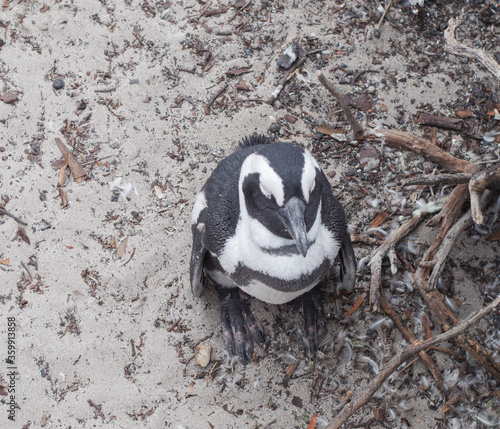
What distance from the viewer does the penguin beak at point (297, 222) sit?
239 cm

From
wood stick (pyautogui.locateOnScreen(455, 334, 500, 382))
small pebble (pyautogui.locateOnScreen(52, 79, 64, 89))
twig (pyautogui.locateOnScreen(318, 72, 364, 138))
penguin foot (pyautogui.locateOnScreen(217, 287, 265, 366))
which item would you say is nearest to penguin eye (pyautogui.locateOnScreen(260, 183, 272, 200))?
twig (pyautogui.locateOnScreen(318, 72, 364, 138))

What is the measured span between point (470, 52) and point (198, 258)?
6.14 ft

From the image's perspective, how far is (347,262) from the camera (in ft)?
10.2

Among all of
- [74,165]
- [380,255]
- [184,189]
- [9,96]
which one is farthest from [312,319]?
[9,96]

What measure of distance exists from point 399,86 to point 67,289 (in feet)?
8.35

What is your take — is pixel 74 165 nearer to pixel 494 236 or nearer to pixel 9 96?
pixel 9 96

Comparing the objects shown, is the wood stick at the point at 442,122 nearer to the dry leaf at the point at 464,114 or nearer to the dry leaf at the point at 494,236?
the dry leaf at the point at 464,114

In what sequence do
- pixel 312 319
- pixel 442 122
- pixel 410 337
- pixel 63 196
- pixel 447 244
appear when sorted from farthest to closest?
pixel 442 122, pixel 63 196, pixel 312 319, pixel 410 337, pixel 447 244

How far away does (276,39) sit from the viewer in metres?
4.07

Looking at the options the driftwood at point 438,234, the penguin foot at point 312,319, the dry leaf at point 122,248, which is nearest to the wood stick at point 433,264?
the driftwood at point 438,234

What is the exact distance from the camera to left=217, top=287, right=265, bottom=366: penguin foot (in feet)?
11.0

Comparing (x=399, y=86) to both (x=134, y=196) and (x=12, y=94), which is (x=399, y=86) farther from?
(x=12, y=94)

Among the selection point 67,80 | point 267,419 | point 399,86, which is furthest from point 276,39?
point 267,419

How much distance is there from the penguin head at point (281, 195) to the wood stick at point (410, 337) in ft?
3.00
